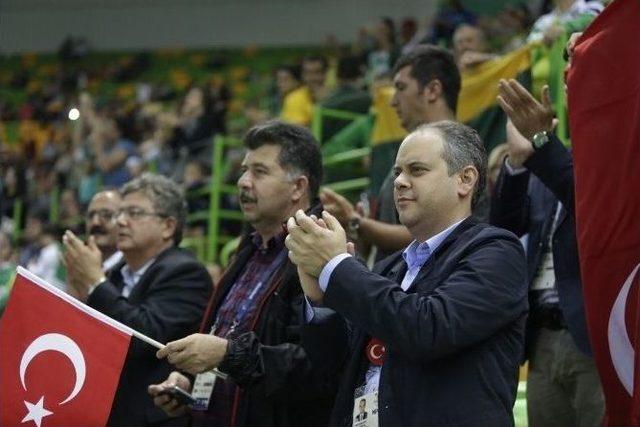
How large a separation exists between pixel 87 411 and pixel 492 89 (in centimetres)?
365

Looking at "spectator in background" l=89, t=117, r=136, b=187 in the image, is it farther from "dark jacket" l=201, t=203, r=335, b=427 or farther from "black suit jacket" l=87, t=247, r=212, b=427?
"dark jacket" l=201, t=203, r=335, b=427

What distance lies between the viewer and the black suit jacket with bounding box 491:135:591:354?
12.6 ft

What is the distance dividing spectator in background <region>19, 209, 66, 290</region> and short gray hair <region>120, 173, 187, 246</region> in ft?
16.4

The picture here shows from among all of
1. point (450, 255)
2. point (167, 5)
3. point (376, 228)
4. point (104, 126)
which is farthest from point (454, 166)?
point (167, 5)

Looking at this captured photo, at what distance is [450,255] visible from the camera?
126 inches

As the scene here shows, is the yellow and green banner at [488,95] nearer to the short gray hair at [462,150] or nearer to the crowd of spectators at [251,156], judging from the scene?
the crowd of spectators at [251,156]

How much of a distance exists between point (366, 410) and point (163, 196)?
2067mm

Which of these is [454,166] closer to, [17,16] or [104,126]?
[104,126]

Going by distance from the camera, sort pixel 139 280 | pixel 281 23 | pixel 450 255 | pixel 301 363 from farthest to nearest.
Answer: pixel 281 23
pixel 139 280
pixel 301 363
pixel 450 255

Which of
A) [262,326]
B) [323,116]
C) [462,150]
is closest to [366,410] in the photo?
[462,150]

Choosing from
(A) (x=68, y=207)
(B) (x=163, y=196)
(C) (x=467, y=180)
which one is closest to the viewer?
(C) (x=467, y=180)

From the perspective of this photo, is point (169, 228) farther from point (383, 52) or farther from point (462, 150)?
point (383, 52)

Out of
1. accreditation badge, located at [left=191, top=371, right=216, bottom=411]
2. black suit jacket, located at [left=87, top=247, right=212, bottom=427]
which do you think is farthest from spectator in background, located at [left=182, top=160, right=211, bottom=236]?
accreditation badge, located at [left=191, top=371, right=216, bottom=411]

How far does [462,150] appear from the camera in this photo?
11.1 feet
